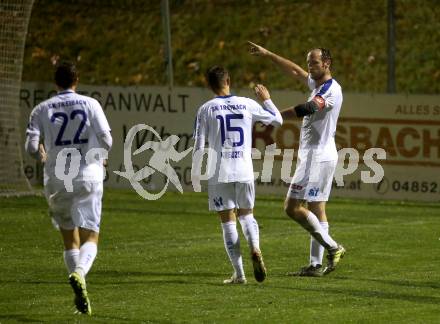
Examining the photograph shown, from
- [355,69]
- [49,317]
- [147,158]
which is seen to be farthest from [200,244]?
[355,69]

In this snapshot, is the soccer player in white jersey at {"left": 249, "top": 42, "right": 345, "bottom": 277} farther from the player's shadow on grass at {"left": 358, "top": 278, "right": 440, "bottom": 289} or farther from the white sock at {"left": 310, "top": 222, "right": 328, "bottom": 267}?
the player's shadow on grass at {"left": 358, "top": 278, "right": 440, "bottom": 289}

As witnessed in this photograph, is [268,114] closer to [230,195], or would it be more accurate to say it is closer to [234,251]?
[230,195]

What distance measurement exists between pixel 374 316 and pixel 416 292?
4.78 feet

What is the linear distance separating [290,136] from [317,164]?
30.1 feet

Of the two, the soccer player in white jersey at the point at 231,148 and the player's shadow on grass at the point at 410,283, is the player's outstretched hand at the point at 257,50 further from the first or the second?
the player's shadow on grass at the point at 410,283

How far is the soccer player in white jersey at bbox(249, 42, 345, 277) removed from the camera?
1292cm

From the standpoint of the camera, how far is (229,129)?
39.9ft

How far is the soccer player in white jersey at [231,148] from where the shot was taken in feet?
39.7

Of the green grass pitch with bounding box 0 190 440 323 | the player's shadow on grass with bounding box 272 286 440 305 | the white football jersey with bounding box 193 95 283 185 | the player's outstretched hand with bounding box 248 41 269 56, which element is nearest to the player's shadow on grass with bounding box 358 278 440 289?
the green grass pitch with bounding box 0 190 440 323

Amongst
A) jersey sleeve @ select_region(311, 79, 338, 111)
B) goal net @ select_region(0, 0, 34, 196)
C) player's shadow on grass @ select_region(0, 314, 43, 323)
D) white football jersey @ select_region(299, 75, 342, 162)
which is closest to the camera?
player's shadow on grass @ select_region(0, 314, 43, 323)

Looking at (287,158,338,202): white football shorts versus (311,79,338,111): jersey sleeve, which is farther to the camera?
(287,158,338,202): white football shorts

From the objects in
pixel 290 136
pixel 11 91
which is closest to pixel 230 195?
pixel 290 136

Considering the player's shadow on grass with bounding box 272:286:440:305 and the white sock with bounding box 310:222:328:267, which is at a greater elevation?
the white sock with bounding box 310:222:328:267

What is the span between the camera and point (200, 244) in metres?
15.9
